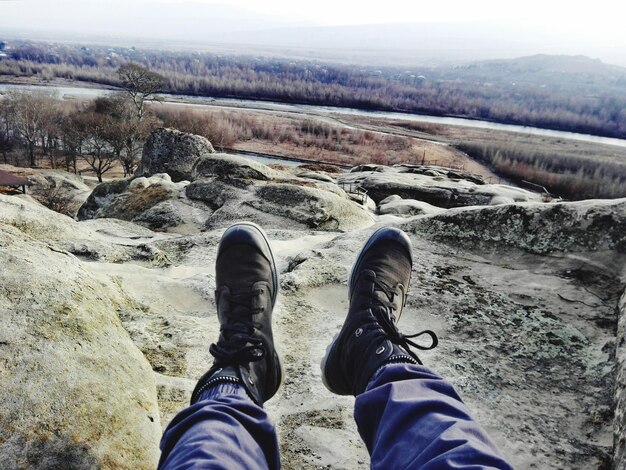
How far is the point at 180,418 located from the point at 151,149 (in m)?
19.3

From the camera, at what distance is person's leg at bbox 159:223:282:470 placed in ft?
5.62

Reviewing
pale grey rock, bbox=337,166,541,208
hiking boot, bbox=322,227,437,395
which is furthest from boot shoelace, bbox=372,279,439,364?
pale grey rock, bbox=337,166,541,208

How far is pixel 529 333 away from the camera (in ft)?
12.0

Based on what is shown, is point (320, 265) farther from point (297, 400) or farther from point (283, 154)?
point (283, 154)

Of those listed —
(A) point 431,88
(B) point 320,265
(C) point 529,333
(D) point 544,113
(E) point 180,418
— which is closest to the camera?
(E) point 180,418

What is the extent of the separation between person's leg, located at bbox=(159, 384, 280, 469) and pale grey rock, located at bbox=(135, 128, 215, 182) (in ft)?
58.7

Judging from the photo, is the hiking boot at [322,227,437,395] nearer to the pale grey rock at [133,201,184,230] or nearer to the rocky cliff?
the rocky cliff

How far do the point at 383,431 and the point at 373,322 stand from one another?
1010mm

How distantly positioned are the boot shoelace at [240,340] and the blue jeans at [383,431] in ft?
0.98

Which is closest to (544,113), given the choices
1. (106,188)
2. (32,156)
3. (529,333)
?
(32,156)

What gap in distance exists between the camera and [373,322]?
113 inches

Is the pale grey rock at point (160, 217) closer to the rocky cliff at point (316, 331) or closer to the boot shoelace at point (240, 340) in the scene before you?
the rocky cliff at point (316, 331)

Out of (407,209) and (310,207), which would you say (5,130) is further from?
(310,207)

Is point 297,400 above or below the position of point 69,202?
above
